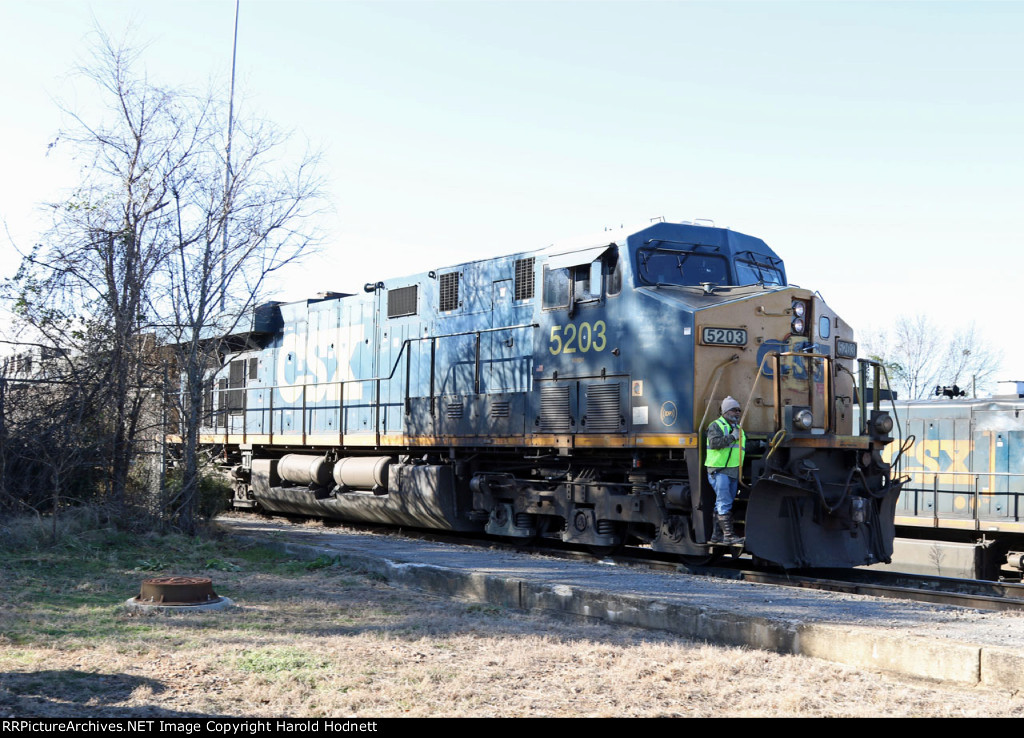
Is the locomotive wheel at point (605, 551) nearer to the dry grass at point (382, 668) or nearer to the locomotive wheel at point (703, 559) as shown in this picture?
the locomotive wheel at point (703, 559)

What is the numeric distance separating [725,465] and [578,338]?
2.63 meters

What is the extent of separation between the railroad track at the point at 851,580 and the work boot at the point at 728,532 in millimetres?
448

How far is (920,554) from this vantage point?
1542 centimetres

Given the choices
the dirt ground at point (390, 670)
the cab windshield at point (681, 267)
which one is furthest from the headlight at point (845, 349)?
the dirt ground at point (390, 670)

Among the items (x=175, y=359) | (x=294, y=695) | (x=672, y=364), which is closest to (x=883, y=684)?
(x=294, y=695)

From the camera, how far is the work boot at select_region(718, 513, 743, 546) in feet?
32.2

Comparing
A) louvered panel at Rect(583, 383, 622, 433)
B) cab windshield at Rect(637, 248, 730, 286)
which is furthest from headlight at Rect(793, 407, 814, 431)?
cab windshield at Rect(637, 248, 730, 286)

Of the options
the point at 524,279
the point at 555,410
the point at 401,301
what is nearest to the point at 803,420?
the point at 555,410

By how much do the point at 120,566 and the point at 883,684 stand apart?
7423mm

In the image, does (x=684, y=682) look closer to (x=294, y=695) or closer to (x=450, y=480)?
(x=294, y=695)

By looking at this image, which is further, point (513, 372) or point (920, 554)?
point (920, 554)

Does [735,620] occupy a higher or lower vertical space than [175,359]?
lower

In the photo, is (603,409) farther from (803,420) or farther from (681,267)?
(803,420)

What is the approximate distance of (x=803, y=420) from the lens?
33.5 ft
